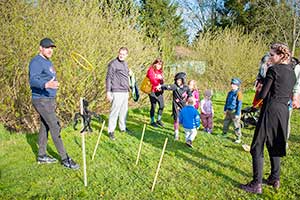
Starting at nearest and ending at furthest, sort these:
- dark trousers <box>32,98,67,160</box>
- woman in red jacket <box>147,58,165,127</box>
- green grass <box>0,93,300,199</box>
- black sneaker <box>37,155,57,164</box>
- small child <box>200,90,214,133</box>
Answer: green grass <box>0,93,300,199</box>
dark trousers <box>32,98,67,160</box>
black sneaker <box>37,155,57,164</box>
small child <box>200,90,214,133</box>
woman in red jacket <box>147,58,165,127</box>

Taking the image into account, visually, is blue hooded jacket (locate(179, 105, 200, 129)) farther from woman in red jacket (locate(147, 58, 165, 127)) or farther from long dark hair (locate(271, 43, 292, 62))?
long dark hair (locate(271, 43, 292, 62))

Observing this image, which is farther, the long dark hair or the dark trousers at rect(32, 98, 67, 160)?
the dark trousers at rect(32, 98, 67, 160)

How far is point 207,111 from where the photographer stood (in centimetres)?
648

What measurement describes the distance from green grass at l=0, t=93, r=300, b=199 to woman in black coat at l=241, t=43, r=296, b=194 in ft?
1.73

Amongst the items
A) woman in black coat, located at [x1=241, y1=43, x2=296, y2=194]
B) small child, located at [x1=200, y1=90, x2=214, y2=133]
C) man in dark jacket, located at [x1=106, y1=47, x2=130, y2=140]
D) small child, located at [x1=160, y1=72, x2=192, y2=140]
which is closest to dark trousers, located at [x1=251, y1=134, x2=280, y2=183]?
woman in black coat, located at [x1=241, y1=43, x2=296, y2=194]

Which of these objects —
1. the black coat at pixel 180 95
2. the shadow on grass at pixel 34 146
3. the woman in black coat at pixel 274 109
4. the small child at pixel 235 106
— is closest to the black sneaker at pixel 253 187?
the woman in black coat at pixel 274 109

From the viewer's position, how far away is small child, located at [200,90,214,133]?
21.1 feet

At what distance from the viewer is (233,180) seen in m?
4.19

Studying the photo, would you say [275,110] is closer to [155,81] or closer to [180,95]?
[180,95]

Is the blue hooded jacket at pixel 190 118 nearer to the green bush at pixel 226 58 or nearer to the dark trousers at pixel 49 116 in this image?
the dark trousers at pixel 49 116

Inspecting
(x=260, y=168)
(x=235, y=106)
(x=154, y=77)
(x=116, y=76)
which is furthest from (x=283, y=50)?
(x=154, y=77)

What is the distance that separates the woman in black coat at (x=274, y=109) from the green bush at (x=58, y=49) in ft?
15.8

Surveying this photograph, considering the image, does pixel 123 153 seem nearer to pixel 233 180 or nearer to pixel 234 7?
pixel 233 180

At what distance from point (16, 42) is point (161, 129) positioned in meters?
3.97
